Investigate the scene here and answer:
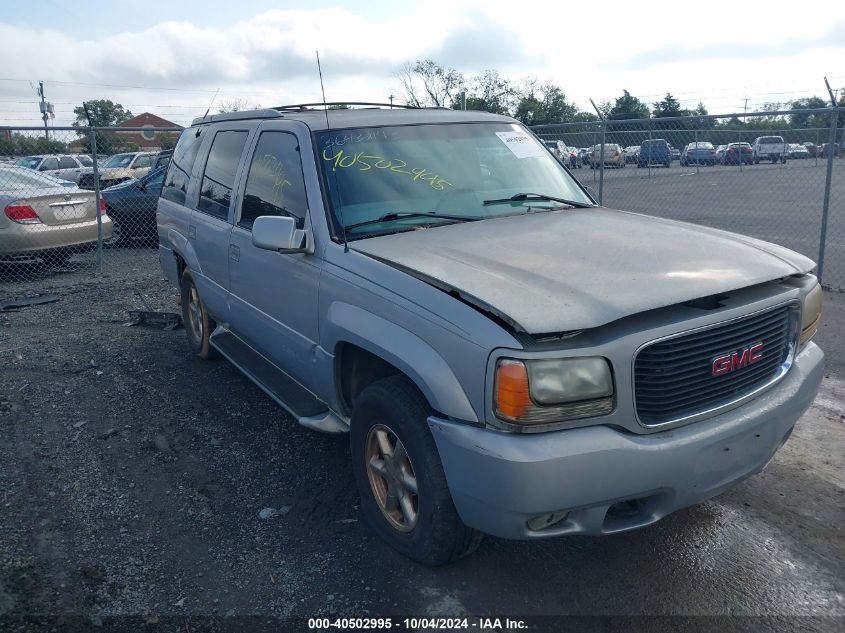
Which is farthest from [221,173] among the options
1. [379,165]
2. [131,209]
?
[131,209]

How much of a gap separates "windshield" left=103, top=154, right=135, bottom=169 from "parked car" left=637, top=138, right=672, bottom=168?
1361cm

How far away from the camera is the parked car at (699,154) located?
42.0ft

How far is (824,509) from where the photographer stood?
12.1 ft

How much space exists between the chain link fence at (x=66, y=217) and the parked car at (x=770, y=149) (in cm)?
839

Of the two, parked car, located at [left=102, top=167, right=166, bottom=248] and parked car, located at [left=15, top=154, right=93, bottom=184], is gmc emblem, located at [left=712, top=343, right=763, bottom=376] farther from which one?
parked car, located at [left=15, top=154, right=93, bottom=184]

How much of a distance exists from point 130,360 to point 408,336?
4240 mm

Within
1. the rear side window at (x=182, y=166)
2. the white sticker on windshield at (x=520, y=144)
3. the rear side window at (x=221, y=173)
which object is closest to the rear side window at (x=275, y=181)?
the rear side window at (x=221, y=173)

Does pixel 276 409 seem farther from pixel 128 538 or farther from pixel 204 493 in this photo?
pixel 128 538

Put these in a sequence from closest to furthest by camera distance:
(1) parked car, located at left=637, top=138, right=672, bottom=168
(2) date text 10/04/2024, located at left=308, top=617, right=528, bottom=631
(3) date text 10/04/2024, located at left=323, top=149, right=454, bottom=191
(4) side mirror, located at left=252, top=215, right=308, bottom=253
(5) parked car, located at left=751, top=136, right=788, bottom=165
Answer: (2) date text 10/04/2024, located at left=308, top=617, right=528, bottom=631
(4) side mirror, located at left=252, top=215, right=308, bottom=253
(3) date text 10/04/2024, located at left=323, top=149, right=454, bottom=191
(5) parked car, located at left=751, top=136, right=788, bottom=165
(1) parked car, located at left=637, top=138, right=672, bottom=168

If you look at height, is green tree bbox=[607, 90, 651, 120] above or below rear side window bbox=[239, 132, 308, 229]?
above

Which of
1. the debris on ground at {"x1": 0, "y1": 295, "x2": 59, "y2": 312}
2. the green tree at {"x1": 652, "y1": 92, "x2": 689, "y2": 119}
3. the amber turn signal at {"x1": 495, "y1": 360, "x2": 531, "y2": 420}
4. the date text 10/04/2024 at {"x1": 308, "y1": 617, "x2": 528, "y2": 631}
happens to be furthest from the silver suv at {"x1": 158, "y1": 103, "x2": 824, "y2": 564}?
the green tree at {"x1": 652, "y1": 92, "x2": 689, "y2": 119}

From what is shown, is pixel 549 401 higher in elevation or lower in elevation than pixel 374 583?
higher

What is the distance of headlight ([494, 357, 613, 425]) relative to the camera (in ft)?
8.61

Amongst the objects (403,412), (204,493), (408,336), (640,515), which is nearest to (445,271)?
(408,336)
